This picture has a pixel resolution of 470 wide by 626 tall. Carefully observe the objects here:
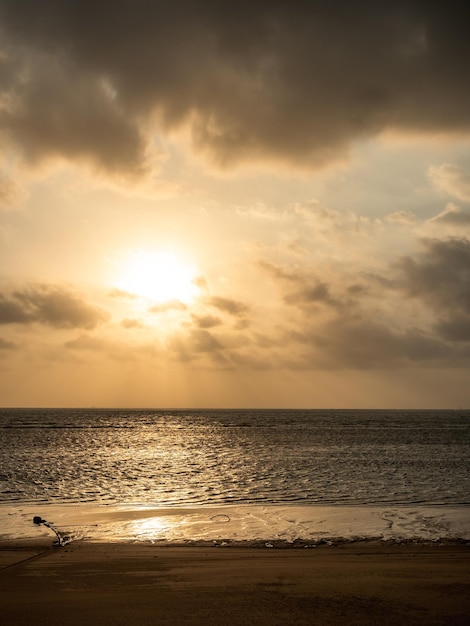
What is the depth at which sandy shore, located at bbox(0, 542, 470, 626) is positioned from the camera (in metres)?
12.1

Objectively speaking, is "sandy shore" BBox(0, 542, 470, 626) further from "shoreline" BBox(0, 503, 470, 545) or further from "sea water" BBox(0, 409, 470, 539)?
"sea water" BBox(0, 409, 470, 539)

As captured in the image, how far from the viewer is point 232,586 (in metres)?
14.3

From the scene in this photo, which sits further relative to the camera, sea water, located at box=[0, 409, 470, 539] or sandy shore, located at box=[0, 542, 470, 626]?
sea water, located at box=[0, 409, 470, 539]

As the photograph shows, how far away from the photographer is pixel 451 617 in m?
12.0

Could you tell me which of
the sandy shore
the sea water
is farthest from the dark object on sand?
the sea water

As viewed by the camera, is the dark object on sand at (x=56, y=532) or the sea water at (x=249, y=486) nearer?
the dark object on sand at (x=56, y=532)

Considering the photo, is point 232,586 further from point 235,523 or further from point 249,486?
point 249,486

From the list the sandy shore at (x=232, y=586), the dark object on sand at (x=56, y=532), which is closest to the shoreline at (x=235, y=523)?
the dark object on sand at (x=56, y=532)

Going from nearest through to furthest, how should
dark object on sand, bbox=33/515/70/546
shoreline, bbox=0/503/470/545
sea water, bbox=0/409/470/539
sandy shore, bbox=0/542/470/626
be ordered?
sandy shore, bbox=0/542/470/626 → dark object on sand, bbox=33/515/70/546 → shoreline, bbox=0/503/470/545 → sea water, bbox=0/409/470/539

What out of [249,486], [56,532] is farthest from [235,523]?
[249,486]

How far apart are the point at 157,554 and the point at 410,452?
211ft

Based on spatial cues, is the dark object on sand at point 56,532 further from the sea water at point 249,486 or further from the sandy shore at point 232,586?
the sea water at point 249,486

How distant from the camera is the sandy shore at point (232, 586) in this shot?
1212 cm

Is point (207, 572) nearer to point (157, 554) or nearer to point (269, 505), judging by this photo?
point (157, 554)
